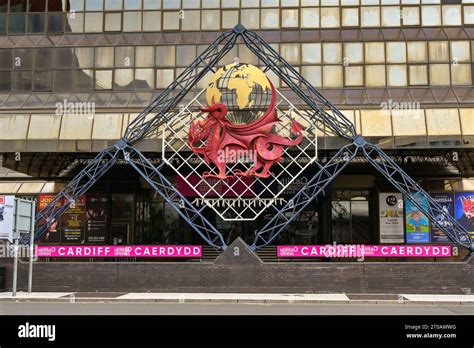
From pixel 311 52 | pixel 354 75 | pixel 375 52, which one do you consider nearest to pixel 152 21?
pixel 311 52

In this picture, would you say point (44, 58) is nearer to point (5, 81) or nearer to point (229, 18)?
point (5, 81)

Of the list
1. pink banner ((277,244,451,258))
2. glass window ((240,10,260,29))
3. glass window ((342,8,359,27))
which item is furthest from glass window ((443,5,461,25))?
pink banner ((277,244,451,258))

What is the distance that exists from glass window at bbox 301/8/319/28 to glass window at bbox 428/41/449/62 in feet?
18.2

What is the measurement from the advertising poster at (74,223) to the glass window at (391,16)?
56.8ft

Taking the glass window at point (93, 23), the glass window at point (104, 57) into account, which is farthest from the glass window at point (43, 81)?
the glass window at point (93, 23)

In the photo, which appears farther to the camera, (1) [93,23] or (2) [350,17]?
(1) [93,23]

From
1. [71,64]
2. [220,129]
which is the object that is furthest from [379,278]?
[71,64]

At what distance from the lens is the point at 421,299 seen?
2016cm

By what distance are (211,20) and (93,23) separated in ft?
19.3

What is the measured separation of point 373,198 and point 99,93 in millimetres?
14641

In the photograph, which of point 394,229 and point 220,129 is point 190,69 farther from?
point 394,229

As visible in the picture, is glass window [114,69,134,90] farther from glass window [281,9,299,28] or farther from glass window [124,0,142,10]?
glass window [281,9,299,28]

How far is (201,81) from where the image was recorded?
31.3 meters
